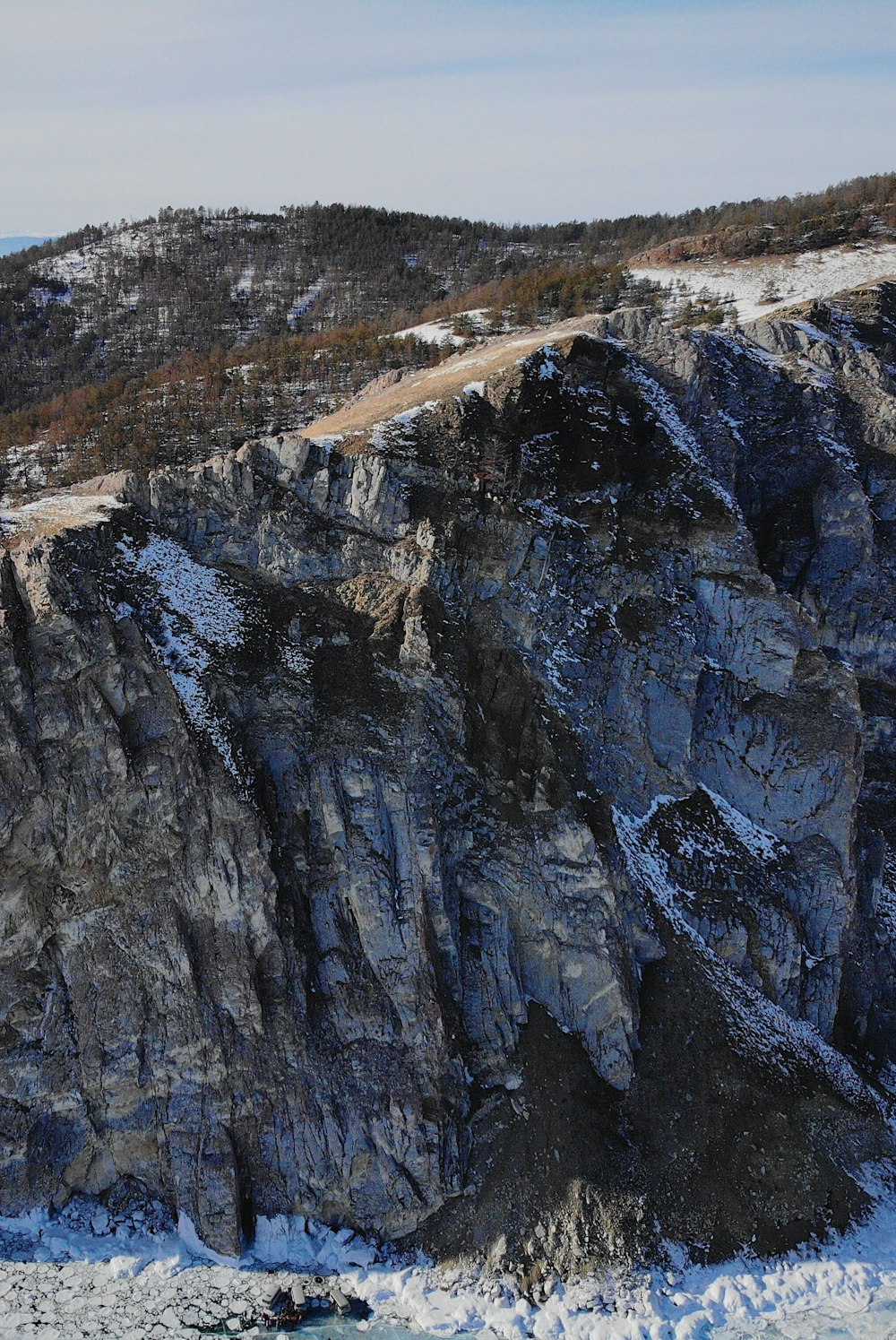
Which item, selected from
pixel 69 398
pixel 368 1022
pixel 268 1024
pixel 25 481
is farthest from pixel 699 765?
pixel 69 398

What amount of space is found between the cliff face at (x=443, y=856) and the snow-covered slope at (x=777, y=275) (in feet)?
103

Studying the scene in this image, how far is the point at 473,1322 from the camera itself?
79.9 ft

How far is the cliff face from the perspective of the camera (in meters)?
26.2

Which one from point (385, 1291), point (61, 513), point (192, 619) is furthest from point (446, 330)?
point (385, 1291)

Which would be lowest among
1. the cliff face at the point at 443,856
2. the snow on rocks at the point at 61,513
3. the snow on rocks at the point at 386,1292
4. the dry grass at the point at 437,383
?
the snow on rocks at the point at 386,1292

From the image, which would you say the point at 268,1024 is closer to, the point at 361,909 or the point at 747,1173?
the point at 361,909

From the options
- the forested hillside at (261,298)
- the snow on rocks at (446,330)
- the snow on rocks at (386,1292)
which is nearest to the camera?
the snow on rocks at (386,1292)

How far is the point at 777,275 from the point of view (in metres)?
68.9

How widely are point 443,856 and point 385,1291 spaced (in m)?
11.8

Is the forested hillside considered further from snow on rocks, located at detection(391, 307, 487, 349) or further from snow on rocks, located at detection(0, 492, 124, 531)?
snow on rocks, located at detection(0, 492, 124, 531)

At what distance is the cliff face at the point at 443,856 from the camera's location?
2625 centimetres

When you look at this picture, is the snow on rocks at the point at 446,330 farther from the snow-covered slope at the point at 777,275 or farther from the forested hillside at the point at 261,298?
the snow-covered slope at the point at 777,275

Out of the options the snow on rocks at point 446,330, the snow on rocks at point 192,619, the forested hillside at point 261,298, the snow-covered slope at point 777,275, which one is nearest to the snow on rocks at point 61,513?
the snow on rocks at point 192,619

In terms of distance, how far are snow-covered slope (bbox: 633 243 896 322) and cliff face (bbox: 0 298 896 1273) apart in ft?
103
